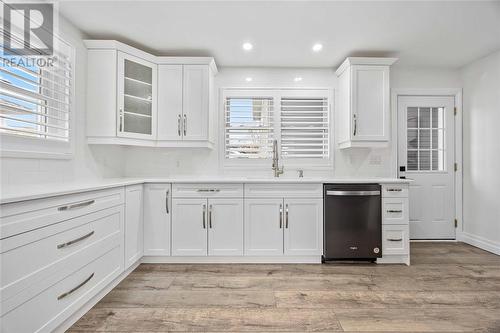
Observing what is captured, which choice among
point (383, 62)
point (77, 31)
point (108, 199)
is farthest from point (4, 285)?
point (383, 62)

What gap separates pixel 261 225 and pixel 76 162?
6.75 feet

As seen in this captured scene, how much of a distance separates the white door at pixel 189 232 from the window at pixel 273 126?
1.01 m

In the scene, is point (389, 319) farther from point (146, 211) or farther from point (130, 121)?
point (130, 121)

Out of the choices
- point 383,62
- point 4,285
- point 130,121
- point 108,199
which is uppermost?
point 383,62

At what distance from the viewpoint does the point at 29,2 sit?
211cm

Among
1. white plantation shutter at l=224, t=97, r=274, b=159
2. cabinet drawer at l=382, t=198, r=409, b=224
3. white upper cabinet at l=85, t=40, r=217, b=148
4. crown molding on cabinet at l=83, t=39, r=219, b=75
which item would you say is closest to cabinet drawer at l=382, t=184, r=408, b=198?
cabinet drawer at l=382, t=198, r=409, b=224

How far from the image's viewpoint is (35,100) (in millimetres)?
2162

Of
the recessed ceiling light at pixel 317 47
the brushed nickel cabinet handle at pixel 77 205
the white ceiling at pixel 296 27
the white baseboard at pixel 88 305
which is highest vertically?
the white ceiling at pixel 296 27

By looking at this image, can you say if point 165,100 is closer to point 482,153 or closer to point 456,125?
point 456,125

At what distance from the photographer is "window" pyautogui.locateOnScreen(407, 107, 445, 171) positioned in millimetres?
3732

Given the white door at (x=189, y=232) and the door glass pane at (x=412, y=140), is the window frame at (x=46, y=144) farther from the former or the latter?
the door glass pane at (x=412, y=140)

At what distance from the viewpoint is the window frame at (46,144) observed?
1838mm

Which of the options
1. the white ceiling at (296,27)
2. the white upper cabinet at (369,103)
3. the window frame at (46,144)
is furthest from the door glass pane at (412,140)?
the window frame at (46,144)

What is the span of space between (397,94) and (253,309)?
11.5ft
